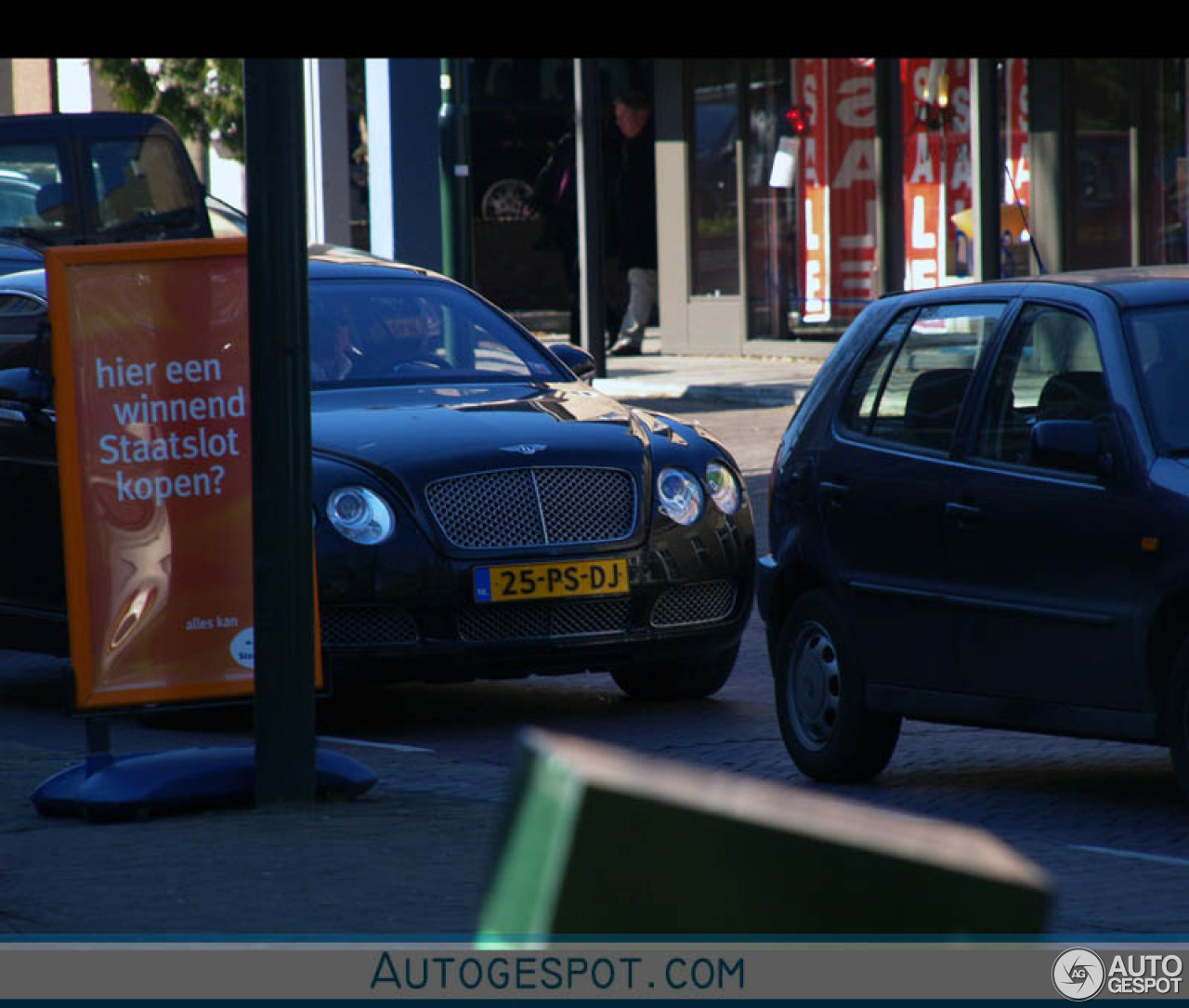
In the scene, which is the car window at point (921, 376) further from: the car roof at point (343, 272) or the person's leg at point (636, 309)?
the person's leg at point (636, 309)

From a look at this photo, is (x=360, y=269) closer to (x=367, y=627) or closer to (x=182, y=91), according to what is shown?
(x=367, y=627)

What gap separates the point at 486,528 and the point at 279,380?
170 centimetres

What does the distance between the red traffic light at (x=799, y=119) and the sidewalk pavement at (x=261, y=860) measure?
632 inches

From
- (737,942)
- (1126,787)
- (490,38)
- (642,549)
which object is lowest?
(1126,787)

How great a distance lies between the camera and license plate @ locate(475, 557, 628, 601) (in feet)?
25.0

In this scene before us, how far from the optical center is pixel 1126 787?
22.5 feet

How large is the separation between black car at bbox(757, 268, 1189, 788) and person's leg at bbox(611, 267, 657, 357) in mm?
17599

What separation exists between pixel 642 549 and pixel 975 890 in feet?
21.3

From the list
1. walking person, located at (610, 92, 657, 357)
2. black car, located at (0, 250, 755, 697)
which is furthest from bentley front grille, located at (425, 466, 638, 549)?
walking person, located at (610, 92, 657, 357)

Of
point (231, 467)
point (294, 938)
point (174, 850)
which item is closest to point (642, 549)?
point (231, 467)

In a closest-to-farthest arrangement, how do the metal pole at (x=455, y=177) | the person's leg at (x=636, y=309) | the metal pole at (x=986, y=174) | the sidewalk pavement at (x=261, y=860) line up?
1. the sidewalk pavement at (x=261, y=860)
2. the metal pole at (x=986, y=174)
3. the metal pole at (x=455, y=177)
4. the person's leg at (x=636, y=309)

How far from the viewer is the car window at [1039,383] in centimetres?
634

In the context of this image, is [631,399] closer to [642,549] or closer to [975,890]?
[642,549]
